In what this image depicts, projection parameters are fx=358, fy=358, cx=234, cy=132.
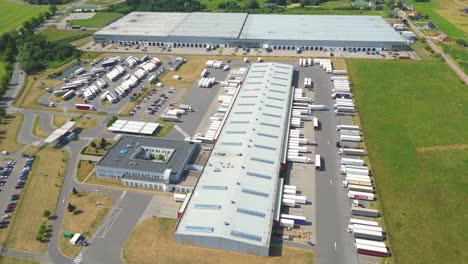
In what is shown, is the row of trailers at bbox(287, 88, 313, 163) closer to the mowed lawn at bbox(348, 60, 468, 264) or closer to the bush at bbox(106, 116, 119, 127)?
the mowed lawn at bbox(348, 60, 468, 264)

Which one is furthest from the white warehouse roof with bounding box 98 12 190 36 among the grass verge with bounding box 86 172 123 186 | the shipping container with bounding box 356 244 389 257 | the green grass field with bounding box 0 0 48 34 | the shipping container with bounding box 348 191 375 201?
the shipping container with bounding box 356 244 389 257

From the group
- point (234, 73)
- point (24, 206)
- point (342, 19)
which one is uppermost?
point (342, 19)

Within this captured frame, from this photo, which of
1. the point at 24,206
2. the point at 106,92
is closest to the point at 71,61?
the point at 106,92

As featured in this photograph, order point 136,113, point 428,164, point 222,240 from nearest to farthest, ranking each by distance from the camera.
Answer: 1. point 222,240
2. point 428,164
3. point 136,113

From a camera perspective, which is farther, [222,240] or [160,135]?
[160,135]

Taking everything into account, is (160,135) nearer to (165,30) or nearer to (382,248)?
(382,248)

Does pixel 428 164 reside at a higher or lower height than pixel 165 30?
lower

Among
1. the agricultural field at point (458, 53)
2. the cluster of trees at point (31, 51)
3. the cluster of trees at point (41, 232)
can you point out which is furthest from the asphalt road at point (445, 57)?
the cluster of trees at point (31, 51)

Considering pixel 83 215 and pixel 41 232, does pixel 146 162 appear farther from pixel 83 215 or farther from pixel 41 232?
pixel 41 232
